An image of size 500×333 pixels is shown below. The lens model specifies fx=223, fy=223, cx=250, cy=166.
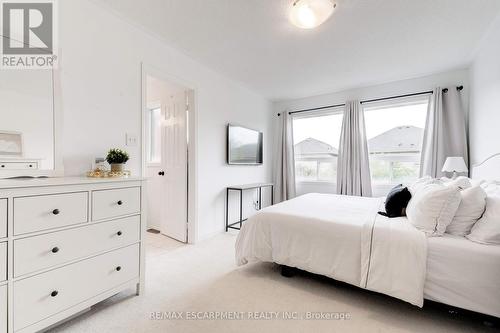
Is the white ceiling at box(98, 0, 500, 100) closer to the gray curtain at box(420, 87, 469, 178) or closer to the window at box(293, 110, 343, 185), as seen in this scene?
the gray curtain at box(420, 87, 469, 178)

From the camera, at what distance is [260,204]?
461 cm

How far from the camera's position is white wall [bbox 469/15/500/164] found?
2227 millimetres

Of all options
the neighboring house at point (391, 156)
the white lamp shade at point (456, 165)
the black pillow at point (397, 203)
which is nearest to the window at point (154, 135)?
the neighboring house at point (391, 156)

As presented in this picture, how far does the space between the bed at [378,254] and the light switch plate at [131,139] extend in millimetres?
1448

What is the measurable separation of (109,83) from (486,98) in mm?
4008

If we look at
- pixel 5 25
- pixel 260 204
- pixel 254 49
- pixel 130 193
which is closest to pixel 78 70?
pixel 5 25

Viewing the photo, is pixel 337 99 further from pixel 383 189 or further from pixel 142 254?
pixel 142 254

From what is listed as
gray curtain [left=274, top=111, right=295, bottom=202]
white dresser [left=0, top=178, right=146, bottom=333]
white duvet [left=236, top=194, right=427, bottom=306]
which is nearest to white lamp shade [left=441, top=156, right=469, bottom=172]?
white duvet [left=236, top=194, right=427, bottom=306]

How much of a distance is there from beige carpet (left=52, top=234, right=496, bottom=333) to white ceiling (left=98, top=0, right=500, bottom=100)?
99.0 inches

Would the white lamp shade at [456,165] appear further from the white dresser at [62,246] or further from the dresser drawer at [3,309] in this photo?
the dresser drawer at [3,309]

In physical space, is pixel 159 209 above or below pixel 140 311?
above

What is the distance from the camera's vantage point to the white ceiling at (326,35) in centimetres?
200

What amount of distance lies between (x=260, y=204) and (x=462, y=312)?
10.7ft

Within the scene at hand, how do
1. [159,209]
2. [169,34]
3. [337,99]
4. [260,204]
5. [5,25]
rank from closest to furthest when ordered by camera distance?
[5,25] < [169,34] < [159,209] < [337,99] < [260,204]
